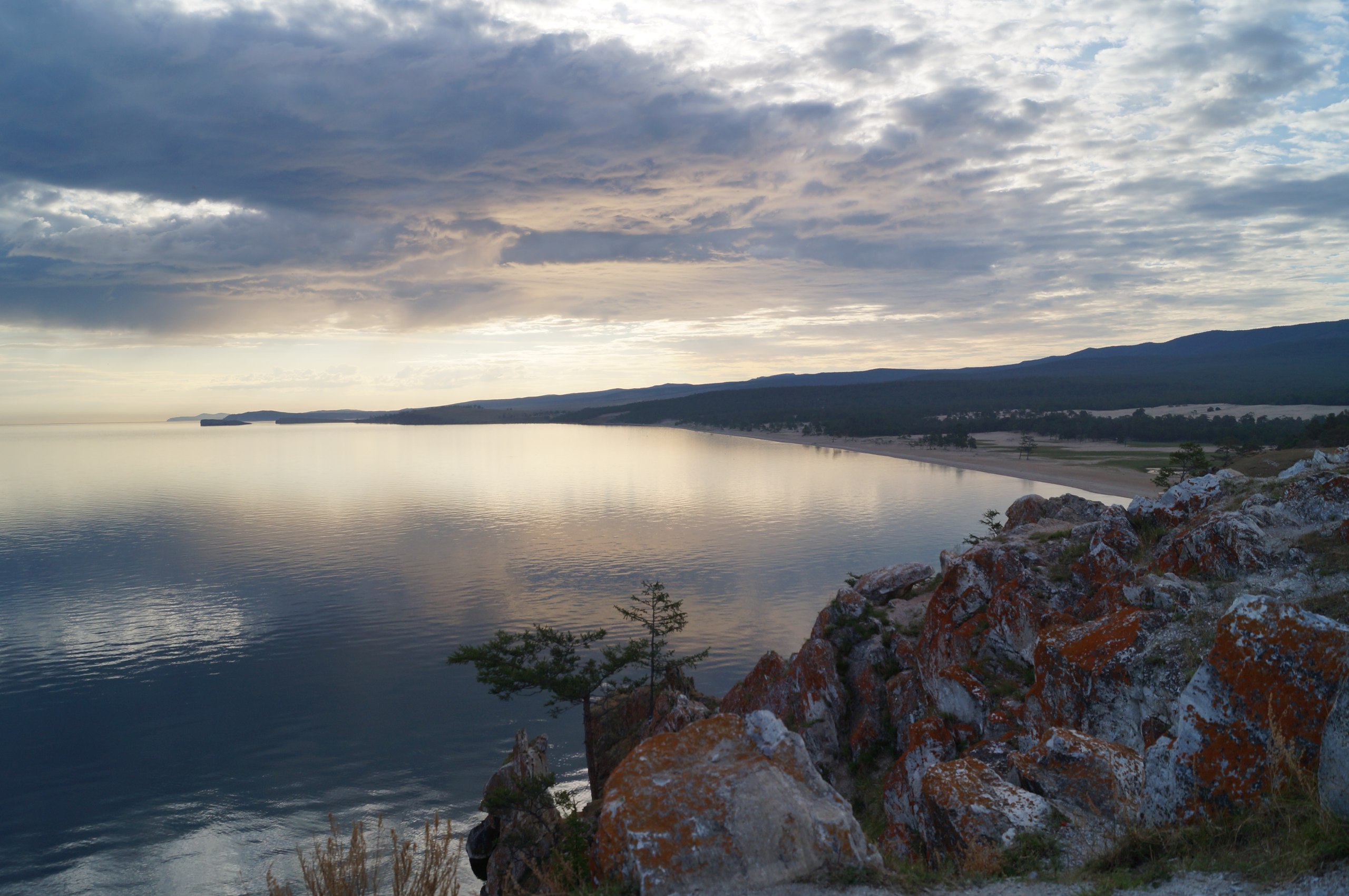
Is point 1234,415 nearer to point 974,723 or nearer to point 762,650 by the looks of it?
point 762,650

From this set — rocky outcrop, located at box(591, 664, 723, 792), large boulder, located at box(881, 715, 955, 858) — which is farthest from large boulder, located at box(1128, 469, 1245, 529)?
rocky outcrop, located at box(591, 664, 723, 792)

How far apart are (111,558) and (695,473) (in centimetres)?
7030

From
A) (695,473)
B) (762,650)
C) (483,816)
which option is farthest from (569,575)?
(695,473)

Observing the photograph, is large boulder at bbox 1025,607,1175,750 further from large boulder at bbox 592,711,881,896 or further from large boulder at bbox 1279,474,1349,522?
large boulder at bbox 592,711,881,896

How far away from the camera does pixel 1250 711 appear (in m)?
5.98

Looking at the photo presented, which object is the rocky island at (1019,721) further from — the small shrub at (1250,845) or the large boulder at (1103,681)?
the small shrub at (1250,845)

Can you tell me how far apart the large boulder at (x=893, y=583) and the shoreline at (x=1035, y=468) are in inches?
1264

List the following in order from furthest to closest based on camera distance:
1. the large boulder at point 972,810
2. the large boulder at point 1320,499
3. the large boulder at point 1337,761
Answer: the large boulder at point 1320,499, the large boulder at point 972,810, the large boulder at point 1337,761

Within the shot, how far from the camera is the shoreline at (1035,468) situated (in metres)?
75.8

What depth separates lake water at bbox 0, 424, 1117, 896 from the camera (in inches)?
867

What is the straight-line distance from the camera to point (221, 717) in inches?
1100

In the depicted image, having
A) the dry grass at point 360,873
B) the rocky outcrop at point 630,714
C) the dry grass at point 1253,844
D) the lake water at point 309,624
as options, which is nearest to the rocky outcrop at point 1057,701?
the dry grass at point 1253,844

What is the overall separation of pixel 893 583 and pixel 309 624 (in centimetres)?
3087

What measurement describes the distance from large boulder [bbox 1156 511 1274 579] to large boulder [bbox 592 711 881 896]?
917 cm
